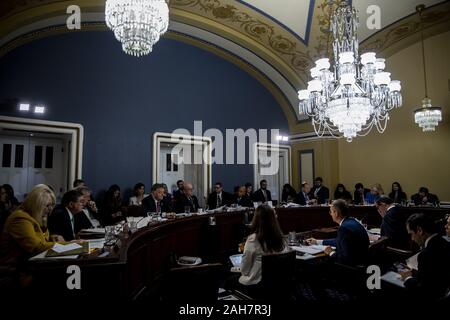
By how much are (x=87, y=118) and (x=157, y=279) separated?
343cm

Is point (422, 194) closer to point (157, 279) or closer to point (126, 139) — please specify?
point (157, 279)

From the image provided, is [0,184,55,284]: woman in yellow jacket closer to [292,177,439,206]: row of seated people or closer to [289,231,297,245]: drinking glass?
[289,231,297,245]: drinking glass

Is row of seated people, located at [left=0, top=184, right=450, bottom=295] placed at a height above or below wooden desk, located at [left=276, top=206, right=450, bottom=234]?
above

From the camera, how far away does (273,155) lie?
319 inches

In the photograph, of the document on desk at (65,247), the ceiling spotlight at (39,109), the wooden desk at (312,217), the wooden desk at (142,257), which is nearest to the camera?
the wooden desk at (142,257)

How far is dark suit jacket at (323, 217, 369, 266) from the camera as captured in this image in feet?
8.17

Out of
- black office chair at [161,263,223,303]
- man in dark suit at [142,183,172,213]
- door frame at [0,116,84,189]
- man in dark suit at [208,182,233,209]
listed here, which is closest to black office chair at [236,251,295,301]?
black office chair at [161,263,223,303]

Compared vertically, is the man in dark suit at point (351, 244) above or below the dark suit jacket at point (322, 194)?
below

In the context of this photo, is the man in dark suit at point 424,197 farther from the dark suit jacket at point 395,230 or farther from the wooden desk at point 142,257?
the wooden desk at point 142,257

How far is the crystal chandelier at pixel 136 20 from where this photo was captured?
288 cm

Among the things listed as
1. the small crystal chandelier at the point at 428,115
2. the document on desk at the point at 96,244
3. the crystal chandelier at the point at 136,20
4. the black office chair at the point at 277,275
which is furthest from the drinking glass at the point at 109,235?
the small crystal chandelier at the point at 428,115

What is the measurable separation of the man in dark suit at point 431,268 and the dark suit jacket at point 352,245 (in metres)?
0.45

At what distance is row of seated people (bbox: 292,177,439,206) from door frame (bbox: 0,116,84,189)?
457cm
